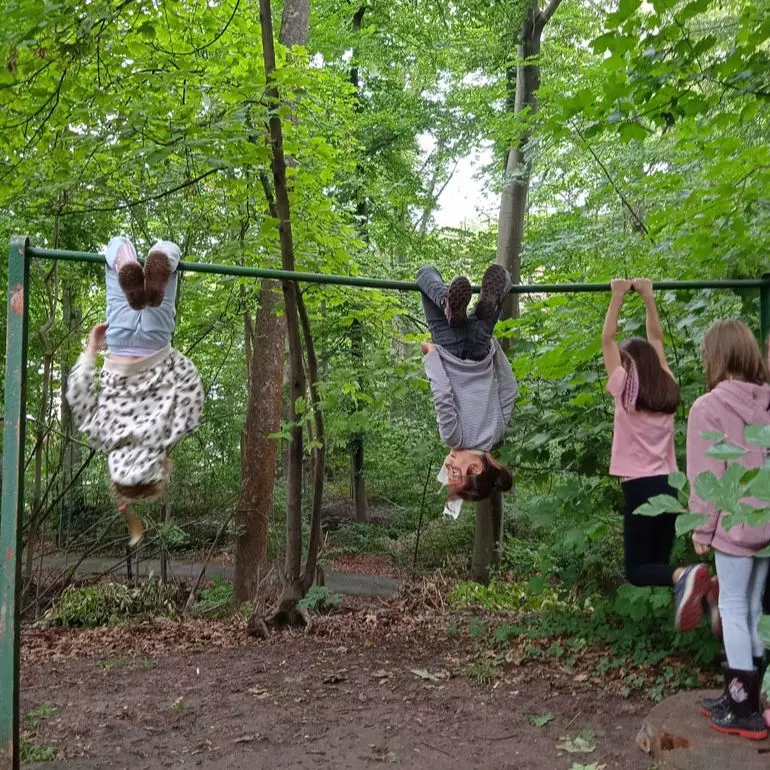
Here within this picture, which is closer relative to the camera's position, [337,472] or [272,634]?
[272,634]

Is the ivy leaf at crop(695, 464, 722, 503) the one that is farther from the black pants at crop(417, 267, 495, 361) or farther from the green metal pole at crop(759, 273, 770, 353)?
the green metal pole at crop(759, 273, 770, 353)

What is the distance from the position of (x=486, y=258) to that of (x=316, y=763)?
1030 cm

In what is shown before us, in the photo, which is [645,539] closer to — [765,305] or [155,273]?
[765,305]

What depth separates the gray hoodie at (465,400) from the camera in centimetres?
337

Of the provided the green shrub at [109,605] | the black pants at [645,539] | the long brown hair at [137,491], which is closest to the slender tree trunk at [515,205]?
the green shrub at [109,605]

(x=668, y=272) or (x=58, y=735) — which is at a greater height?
(x=668, y=272)

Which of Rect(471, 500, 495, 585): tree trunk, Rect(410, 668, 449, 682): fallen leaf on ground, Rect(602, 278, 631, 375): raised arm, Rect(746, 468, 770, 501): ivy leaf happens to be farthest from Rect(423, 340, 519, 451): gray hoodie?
Rect(471, 500, 495, 585): tree trunk

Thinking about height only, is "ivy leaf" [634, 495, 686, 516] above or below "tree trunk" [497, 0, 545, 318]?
below

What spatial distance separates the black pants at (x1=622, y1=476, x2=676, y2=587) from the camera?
3.27 metres

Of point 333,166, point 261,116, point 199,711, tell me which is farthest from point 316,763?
point 333,166

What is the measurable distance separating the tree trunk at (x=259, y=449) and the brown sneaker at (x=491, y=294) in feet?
16.9

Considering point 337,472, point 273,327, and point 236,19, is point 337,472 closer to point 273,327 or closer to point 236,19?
point 273,327

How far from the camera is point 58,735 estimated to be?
4188mm

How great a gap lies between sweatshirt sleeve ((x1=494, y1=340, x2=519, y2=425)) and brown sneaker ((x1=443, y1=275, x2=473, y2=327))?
0.29 metres
